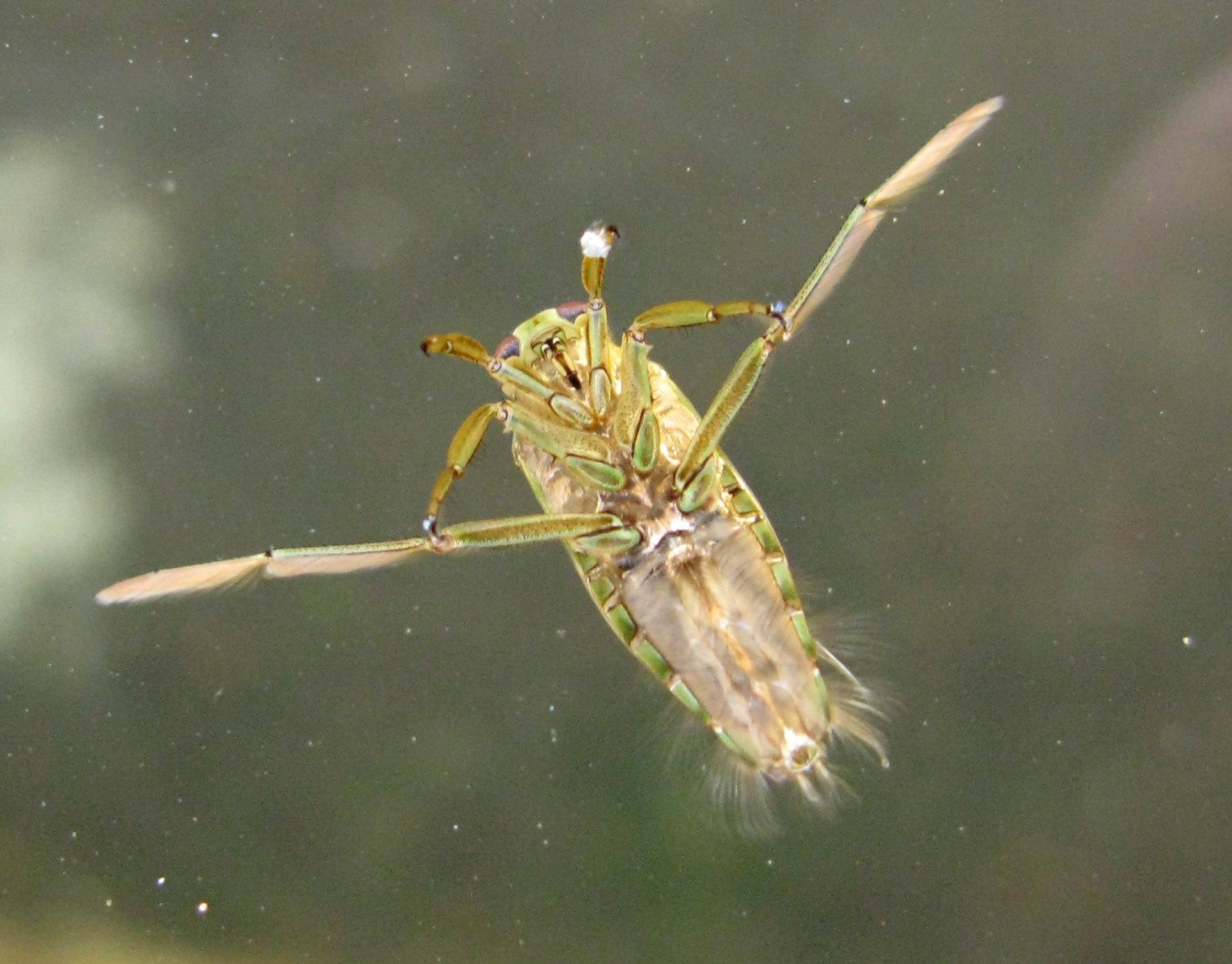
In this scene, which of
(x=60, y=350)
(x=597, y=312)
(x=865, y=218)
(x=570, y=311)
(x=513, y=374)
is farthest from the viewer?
(x=60, y=350)

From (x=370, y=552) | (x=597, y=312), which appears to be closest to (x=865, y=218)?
(x=597, y=312)

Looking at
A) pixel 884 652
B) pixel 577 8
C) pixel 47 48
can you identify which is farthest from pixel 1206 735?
pixel 47 48

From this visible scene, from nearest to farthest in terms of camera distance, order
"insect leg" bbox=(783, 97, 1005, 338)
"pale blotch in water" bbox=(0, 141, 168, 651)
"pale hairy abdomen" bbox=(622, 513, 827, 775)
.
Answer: "insect leg" bbox=(783, 97, 1005, 338) < "pale hairy abdomen" bbox=(622, 513, 827, 775) < "pale blotch in water" bbox=(0, 141, 168, 651)

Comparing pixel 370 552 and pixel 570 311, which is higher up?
pixel 570 311

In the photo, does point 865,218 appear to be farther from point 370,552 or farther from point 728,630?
point 370,552

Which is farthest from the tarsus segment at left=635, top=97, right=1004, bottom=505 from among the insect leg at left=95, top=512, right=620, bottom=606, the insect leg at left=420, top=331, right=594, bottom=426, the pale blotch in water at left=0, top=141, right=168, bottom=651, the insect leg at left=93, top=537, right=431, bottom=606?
the pale blotch in water at left=0, top=141, right=168, bottom=651

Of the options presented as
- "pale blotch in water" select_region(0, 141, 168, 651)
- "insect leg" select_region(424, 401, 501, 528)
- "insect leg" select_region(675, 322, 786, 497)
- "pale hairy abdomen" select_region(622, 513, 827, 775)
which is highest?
"pale blotch in water" select_region(0, 141, 168, 651)

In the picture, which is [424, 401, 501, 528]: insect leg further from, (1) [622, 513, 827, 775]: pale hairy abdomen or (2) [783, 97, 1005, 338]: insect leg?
(2) [783, 97, 1005, 338]: insect leg
